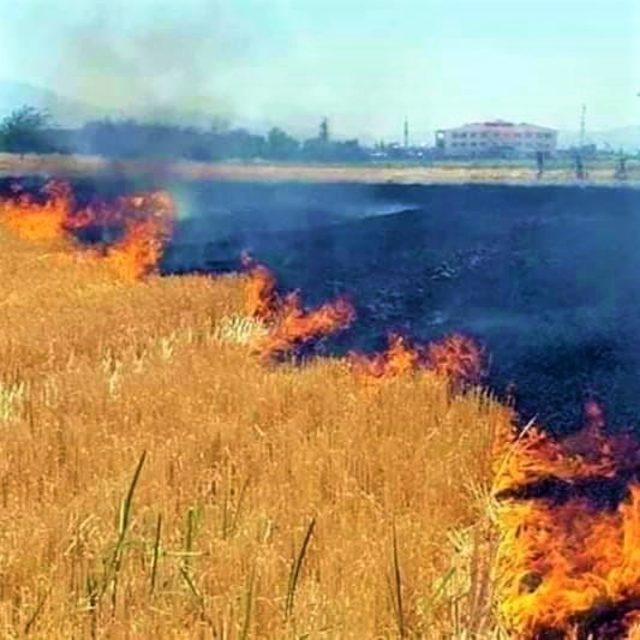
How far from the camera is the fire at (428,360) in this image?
9.41 m

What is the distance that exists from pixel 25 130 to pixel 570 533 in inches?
1371

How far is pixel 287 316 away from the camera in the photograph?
12562 millimetres

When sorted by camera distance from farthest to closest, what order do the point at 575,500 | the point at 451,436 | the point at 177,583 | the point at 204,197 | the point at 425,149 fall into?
1. the point at 425,149
2. the point at 204,197
3. the point at 451,436
4. the point at 575,500
5. the point at 177,583

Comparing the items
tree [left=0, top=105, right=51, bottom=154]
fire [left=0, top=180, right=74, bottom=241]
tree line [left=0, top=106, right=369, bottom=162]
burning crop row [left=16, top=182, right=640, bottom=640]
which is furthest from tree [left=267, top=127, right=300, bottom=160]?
burning crop row [left=16, top=182, right=640, bottom=640]

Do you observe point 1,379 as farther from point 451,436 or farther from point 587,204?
point 587,204

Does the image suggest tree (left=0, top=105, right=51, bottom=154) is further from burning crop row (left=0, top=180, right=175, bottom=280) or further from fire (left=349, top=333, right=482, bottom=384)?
fire (left=349, top=333, right=482, bottom=384)

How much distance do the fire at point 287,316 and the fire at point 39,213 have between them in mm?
8330

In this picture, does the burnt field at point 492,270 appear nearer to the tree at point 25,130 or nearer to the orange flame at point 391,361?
the orange flame at point 391,361

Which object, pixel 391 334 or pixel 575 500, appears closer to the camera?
pixel 575 500

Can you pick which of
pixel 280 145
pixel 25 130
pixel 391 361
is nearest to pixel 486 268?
pixel 391 361

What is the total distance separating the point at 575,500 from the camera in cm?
652

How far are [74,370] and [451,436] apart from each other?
3500mm

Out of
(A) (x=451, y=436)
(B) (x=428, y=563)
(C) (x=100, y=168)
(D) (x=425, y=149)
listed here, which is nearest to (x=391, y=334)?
(A) (x=451, y=436)

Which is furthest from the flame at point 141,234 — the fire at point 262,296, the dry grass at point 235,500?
the dry grass at point 235,500
